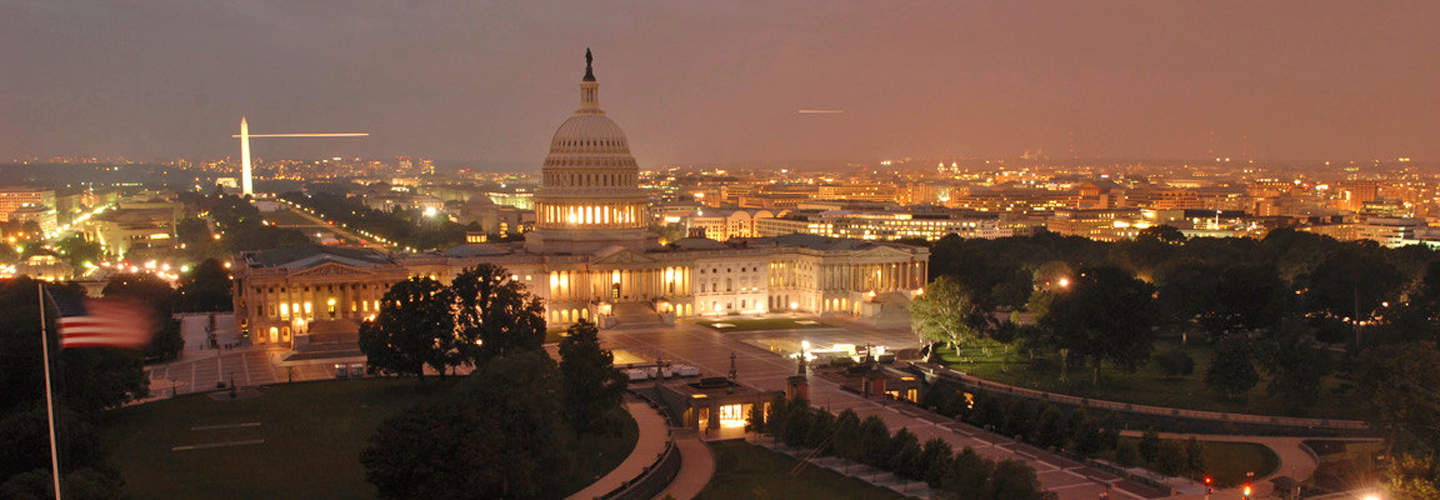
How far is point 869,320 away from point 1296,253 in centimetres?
4145

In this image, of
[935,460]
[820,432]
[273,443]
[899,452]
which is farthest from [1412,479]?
[273,443]

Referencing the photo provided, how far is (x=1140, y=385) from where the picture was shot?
7175cm

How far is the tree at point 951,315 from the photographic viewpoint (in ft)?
261

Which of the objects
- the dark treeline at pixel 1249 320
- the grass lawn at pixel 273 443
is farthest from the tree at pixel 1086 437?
the grass lawn at pixel 273 443

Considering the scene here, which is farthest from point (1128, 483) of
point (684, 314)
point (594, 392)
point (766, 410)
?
point (684, 314)

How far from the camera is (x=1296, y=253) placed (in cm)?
10950

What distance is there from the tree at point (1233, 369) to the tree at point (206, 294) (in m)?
78.5

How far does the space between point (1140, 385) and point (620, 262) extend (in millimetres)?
46377

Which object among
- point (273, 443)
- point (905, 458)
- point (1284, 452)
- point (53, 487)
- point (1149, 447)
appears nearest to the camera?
point (53, 487)

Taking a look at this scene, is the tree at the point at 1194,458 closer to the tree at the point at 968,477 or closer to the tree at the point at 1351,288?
the tree at the point at 968,477

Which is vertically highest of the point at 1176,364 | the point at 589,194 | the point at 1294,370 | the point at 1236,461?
the point at 589,194

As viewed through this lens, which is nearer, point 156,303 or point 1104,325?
point 1104,325

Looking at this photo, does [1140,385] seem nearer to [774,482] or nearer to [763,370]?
[763,370]

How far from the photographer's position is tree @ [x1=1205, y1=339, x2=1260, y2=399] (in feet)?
216
